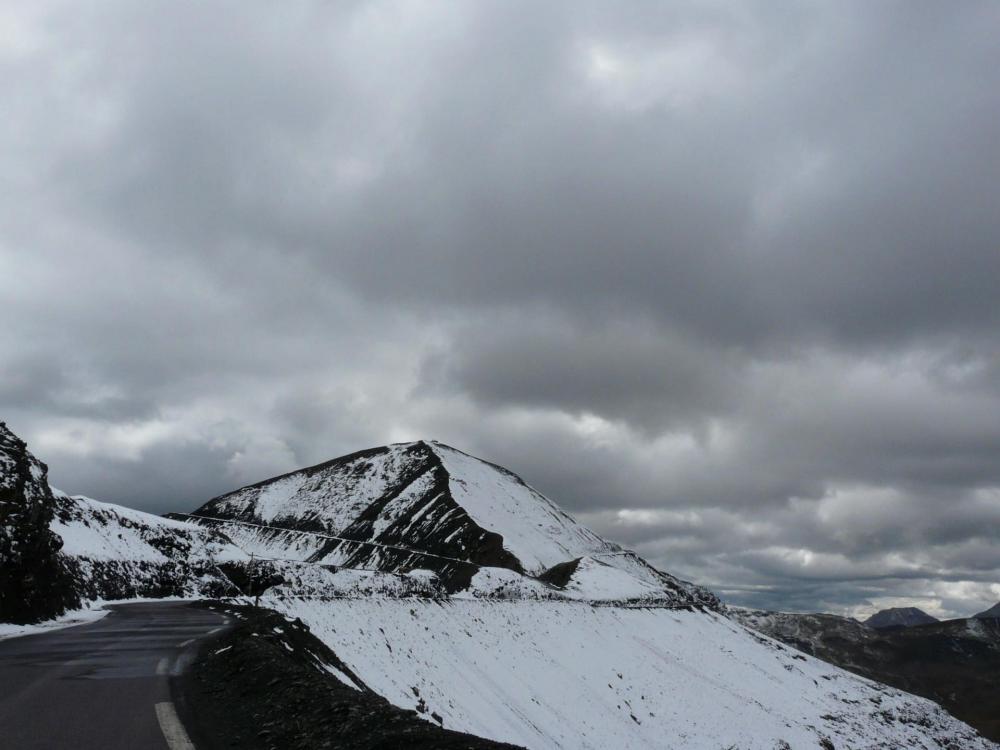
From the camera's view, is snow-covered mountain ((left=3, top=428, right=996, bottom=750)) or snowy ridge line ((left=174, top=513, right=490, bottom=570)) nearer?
snow-covered mountain ((left=3, top=428, right=996, bottom=750))

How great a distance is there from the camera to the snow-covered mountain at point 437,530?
10728 cm

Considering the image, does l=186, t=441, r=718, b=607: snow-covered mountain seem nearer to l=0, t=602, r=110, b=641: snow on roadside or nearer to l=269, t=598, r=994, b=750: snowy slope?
l=269, t=598, r=994, b=750: snowy slope

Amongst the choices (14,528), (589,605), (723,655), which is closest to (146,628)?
(14,528)

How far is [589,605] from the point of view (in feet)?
216

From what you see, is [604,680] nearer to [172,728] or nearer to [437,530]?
[172,728]

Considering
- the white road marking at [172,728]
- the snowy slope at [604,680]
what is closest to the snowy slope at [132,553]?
the snowy slope at [604,680]

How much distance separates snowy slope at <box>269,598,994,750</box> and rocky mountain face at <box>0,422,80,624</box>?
9.36 metres

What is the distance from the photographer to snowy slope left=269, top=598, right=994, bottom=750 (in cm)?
3188

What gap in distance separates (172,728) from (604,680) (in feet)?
144

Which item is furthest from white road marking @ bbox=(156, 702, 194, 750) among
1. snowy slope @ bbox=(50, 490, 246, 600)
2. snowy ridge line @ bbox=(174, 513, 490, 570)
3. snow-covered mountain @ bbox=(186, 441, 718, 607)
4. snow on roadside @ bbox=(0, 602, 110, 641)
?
snowy ridge line @ bbox=(174, 513, 490, 570)

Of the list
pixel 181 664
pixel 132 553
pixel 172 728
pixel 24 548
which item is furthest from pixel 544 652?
pixel 172 728

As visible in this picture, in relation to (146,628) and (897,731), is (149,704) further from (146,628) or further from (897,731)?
(897,731)

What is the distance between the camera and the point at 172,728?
8812 mm

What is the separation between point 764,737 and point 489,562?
252 ft
